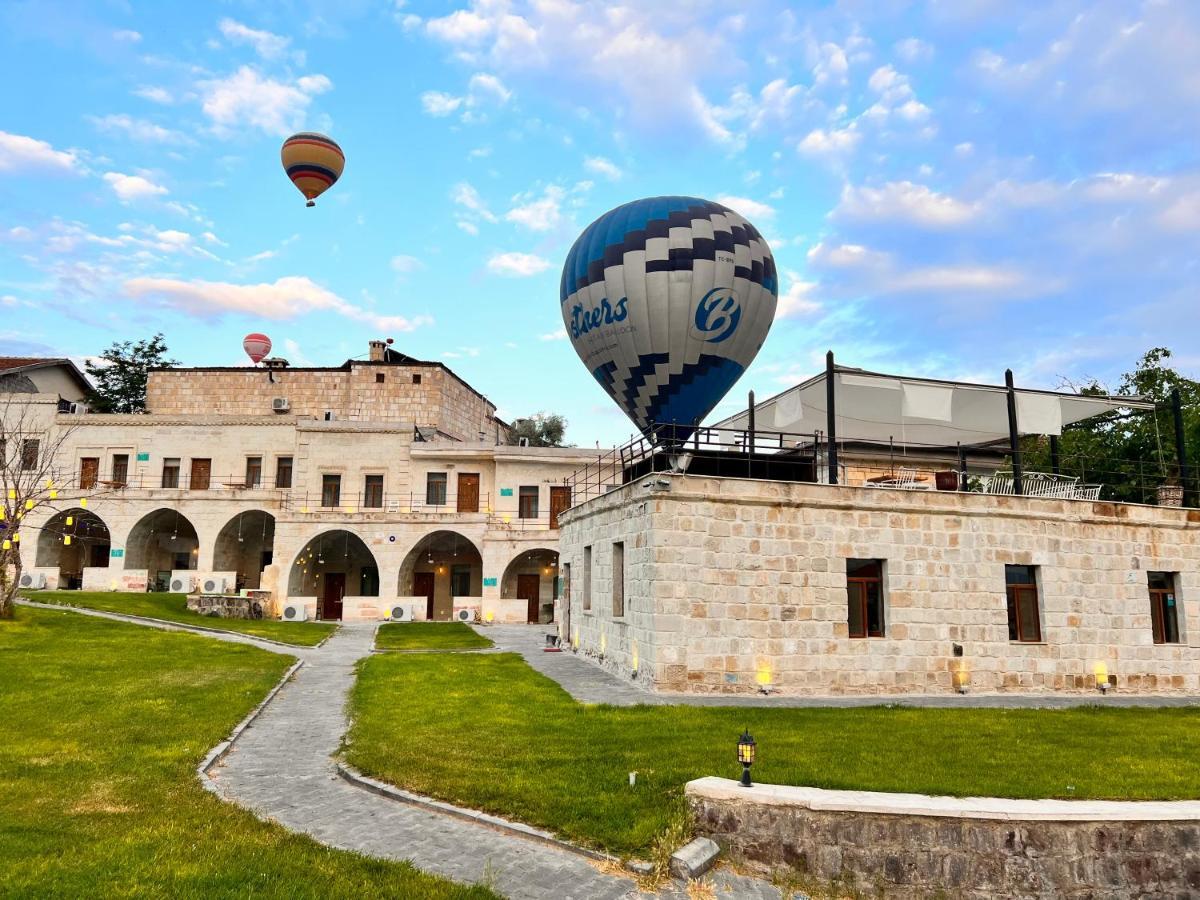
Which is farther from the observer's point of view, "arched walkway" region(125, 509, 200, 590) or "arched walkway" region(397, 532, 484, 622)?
"arched walkway" region(397, 532, 484, 622)

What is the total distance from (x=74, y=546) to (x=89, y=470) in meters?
4.48

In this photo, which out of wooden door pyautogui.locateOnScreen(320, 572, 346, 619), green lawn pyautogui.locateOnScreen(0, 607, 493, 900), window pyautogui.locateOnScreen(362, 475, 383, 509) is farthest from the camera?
wooden door pyautogui.locateOnScreen(320, 572, 346, 619)

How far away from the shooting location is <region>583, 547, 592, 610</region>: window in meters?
18.3

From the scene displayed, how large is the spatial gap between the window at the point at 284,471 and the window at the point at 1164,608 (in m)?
33.2


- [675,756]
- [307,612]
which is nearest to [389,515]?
[307,612]

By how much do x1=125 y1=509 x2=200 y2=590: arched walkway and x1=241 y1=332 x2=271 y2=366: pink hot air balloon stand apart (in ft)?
40.6

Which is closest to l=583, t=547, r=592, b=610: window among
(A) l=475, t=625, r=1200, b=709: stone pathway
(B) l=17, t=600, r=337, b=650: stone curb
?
(A) l=475, t=625, r=1200, b=709: stone pathway

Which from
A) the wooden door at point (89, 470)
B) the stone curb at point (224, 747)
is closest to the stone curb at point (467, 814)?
the stone curb at point (224, 747)

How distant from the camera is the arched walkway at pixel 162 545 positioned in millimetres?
34812

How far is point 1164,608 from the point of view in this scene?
1683 centimetres

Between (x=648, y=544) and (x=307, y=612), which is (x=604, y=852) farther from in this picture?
(x=307, y=612)

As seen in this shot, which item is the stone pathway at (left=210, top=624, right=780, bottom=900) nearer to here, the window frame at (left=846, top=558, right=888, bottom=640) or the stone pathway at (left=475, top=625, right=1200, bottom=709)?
the stone pathway at (left=475, top=625, right=1200, bottom=709)

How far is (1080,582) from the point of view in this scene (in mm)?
15984

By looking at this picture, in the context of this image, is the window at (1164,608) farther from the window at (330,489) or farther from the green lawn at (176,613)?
the window at (330,489)
